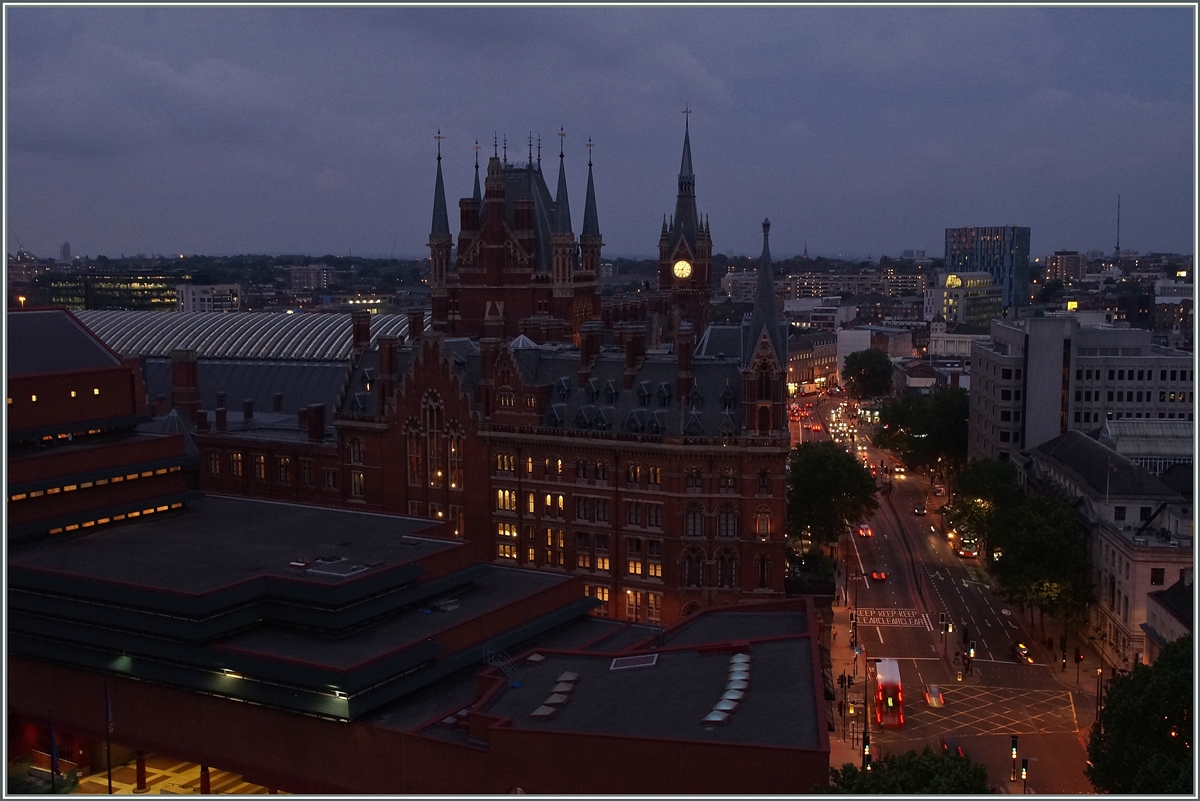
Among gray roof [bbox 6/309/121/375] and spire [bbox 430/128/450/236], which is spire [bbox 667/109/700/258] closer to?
spire [bbox 430/128/450/236]

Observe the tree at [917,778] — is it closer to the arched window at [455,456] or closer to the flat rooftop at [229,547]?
the flat rooftop at [229,547]

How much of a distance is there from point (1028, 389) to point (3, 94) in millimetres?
142096

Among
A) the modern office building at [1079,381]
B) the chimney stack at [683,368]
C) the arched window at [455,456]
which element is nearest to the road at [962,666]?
the modern office building at [1079,381]

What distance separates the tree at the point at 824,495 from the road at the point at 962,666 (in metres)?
7.35

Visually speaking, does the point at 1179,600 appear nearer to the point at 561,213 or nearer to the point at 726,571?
the point at 726,571

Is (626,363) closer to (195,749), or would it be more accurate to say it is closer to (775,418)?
(775,418)

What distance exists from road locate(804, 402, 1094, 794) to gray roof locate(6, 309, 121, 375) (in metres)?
80.7

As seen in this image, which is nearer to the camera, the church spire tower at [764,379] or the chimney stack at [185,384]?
the church spire tower at [764,379]

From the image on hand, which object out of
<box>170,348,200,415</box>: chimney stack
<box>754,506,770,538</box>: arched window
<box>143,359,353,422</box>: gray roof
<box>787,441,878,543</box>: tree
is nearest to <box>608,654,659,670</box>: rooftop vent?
<box>754,506,770,538</box>: arched window

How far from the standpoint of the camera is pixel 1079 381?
6688 inches

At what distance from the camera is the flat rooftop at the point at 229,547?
89.4 metres

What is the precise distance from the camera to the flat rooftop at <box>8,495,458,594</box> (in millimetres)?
89375

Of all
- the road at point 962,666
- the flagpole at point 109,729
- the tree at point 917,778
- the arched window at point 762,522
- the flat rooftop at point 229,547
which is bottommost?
the road at point 962,666

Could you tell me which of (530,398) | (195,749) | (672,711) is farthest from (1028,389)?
(195,749)
